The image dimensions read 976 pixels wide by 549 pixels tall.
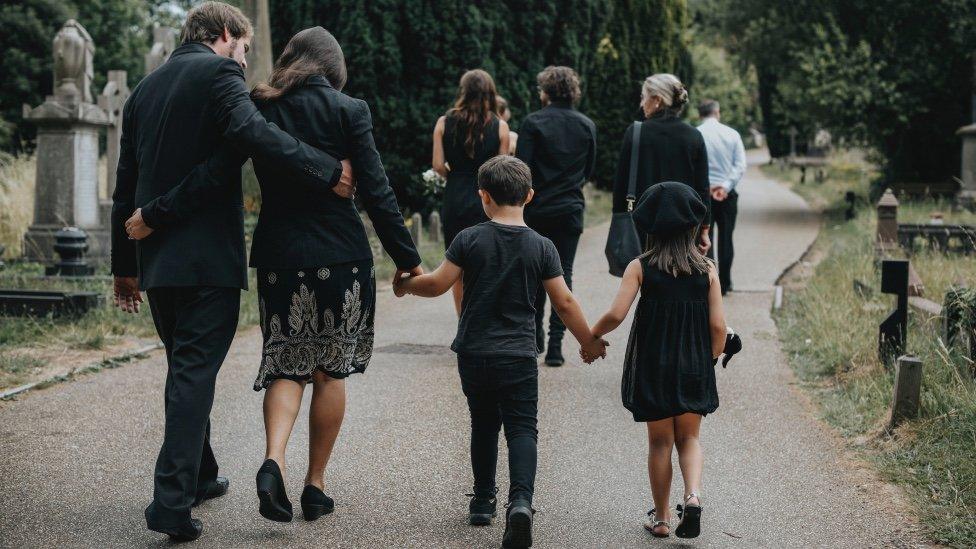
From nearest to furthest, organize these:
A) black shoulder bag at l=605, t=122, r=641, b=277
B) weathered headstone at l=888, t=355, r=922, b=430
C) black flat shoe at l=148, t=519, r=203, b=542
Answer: black flat shoe at l=148, t=519, r=203, b=542 → weathered headstone at l=888, t=355, r=922, b=430 → black shoulder bag at l=605, t=122, r=641, b=277

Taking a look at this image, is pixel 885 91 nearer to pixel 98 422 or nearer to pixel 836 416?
pixel 836 416

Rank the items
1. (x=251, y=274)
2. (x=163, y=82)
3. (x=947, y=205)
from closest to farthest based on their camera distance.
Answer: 1. (x=163, y=82)
2. (x=251, y=274)
3. (x=947, y=205)

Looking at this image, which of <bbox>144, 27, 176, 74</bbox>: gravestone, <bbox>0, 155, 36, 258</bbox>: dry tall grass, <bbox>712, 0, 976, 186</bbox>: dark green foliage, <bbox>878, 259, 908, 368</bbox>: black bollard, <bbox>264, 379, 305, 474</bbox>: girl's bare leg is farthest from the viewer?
Result: <bbox>712, 0, 976, 186</bbox>: dark green foliage

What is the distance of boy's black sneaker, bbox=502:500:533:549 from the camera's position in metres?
3.96

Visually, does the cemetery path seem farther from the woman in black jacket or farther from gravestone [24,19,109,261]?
gravestone [24,19,109,261]

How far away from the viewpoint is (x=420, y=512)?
4500 millimetres

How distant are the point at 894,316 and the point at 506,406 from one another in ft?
11.6

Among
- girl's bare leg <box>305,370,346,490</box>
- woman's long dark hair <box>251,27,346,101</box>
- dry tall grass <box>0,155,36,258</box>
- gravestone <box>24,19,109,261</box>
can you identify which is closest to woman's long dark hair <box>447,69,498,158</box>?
woman's long dark hair <box>251,27,346,101</box>

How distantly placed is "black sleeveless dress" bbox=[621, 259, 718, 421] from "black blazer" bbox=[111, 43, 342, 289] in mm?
1341

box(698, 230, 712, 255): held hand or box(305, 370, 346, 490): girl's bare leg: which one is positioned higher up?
box(698, 230, 712, 255): held hand

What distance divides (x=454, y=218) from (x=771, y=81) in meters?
37.5

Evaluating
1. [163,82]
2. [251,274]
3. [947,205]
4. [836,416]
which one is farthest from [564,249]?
[947,205]

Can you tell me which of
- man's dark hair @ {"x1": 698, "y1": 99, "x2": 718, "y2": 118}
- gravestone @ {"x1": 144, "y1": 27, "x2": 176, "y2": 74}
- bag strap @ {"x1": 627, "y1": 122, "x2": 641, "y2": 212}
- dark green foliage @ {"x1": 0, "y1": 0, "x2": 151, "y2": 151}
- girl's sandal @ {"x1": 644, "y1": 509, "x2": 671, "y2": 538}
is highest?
dark green foliage @ {"x1": 0, "y1": 0, "x2": 151, "y2": 151}

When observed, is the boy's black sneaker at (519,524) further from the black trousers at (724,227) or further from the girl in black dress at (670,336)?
the black trousers at (724,227)
